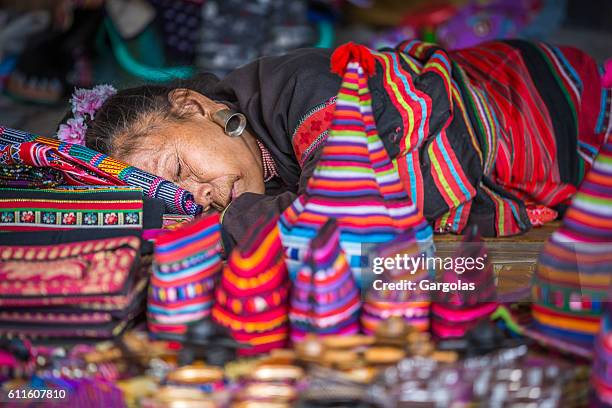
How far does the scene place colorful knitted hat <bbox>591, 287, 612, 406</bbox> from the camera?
91cm

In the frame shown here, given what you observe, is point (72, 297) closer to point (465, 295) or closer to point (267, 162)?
point (465, 295)

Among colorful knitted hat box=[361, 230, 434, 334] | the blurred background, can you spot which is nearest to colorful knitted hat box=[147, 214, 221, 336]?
colorful knitted hat box=[361, 230, 434, 334]

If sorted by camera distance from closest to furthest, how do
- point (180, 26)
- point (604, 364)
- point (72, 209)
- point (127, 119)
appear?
point (604, 364) < point (72, 209) < point (127, 119) < point (180, 26)

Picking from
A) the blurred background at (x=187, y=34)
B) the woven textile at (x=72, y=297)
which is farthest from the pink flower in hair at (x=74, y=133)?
the blurred background at (x=187, y=34)

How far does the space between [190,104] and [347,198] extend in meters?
0.82

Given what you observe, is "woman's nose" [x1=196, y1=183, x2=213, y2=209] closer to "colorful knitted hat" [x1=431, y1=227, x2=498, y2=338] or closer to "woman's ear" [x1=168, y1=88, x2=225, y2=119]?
"woman's ear" [x1=168, y1=88, x2=225, y2=119]

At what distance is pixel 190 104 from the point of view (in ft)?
6.10

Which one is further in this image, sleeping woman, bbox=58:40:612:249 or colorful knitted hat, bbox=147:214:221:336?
sleeping woman, bbox=58:40:612:249

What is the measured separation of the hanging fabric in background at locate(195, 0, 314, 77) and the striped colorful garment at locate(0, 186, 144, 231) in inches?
87.2

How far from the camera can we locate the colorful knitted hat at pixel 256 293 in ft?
3.58

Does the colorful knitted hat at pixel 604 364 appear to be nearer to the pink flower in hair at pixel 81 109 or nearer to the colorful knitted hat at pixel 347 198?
the colorful knitted hat at pixel 347 198

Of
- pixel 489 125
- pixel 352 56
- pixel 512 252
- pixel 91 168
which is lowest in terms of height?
pixel 512 252

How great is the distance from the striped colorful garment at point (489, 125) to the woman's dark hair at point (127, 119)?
0.58 meters
